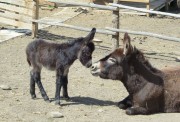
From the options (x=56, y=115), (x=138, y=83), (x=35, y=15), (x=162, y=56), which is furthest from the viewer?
(x=35, y=15)

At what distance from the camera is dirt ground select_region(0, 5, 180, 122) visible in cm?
671

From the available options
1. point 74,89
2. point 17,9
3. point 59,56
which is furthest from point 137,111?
point 17,9

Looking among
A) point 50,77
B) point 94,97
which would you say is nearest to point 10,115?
point 94,97

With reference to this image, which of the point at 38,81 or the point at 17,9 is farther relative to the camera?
the point at 17,9

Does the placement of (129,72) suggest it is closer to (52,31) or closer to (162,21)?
(52,31)

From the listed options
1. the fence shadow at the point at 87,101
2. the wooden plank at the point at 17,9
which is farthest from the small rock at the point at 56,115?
the wooden plank at the point at 17,9

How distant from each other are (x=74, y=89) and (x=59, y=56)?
4.15 ft

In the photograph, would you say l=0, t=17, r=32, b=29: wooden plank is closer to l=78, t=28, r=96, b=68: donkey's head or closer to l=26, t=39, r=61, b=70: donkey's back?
l=26, t=39, r=61, b=70: donkey's back

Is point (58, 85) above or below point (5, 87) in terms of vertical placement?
above

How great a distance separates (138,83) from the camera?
687 centimetres

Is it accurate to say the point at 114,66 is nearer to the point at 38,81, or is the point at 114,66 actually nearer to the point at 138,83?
the point at 138,83

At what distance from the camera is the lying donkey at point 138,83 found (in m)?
6.79

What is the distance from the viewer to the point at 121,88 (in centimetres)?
841

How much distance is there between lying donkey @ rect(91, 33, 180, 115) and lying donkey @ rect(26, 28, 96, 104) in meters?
0.30
